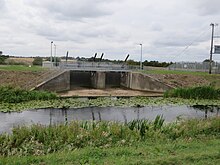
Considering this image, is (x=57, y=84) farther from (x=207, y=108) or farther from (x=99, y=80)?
(x=207, y=108)

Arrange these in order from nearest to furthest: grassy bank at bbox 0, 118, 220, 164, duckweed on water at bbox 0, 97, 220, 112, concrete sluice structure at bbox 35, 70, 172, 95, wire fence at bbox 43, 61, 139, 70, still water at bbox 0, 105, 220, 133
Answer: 1. grassy bank at bbox 0, 118, 220, 164
2. still water at bbox 0, 105, 220, 133
3. duckweed on water at bbox 0, 97, 220, 112
4. concrete sluice structure at bbox 35, 70, 172, 95
5. wire fence at bbox 43, 61, 139, 70

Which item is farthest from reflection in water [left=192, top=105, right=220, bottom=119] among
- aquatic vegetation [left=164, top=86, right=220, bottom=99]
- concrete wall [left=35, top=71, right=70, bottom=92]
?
concrete wall [left=35, top=71, right=70, bottom=92]

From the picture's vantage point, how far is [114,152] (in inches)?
310

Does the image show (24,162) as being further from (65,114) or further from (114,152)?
(65,114)

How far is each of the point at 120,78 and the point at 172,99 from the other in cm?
2733

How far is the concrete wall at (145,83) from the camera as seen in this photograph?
39469 millimetres

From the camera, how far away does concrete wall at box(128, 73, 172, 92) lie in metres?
39.5

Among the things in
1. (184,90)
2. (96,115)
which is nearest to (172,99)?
(184,90)

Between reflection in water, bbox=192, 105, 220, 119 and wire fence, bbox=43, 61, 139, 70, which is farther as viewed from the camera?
wire fence, bbox=43, 61, 139, 70

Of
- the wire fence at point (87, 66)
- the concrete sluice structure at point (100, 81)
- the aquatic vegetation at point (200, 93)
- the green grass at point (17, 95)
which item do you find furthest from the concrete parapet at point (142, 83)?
the green grass at point (17, 95)

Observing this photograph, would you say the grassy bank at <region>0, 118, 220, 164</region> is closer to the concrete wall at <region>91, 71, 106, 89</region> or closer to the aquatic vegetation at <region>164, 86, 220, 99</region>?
the aquatic vegetation at <region>164, 86, 220, 99</region>

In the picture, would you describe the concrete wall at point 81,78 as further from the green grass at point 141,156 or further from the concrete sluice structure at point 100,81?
the green grass at point 141,156

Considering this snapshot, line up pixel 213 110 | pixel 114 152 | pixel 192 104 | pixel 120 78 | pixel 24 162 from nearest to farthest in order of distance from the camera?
pixel 24 162, pixel 114 152, pixel 213 110, pixel 192 104, pixel 120 78

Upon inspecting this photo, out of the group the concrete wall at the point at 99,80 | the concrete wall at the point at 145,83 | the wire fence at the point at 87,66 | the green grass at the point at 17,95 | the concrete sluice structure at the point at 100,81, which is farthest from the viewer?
the concrete wall at the point at 99,80
